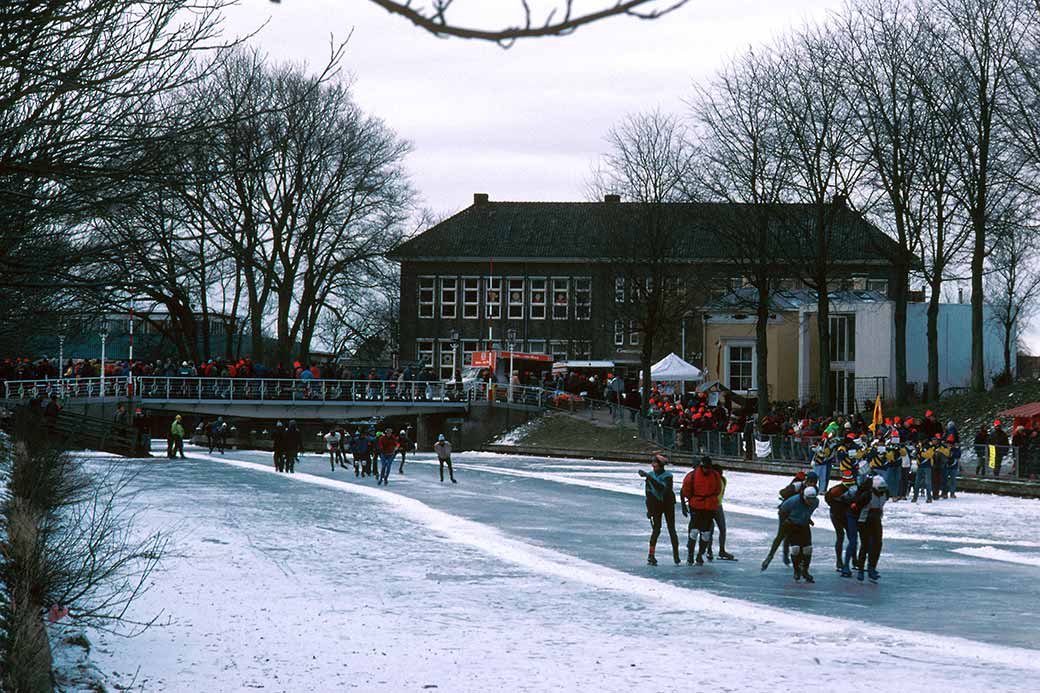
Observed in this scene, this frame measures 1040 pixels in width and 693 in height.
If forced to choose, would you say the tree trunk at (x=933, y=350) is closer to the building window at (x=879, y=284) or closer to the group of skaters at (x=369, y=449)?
the group of skaters at (x=369, y=449)

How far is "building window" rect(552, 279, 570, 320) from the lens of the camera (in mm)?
90812

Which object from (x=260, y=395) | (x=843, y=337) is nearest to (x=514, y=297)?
(x=843, y=337)

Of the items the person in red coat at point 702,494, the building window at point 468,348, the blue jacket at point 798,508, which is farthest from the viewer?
the building window at point 468,348

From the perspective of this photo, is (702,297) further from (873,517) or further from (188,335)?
(873,517)

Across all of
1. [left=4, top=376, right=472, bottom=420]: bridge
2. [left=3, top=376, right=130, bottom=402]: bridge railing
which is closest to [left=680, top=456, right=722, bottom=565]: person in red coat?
[left=3, top=376, right=130, bottom=402]: bridge railing

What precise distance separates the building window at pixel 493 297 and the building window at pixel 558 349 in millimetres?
3618

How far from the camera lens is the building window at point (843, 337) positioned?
66000mm

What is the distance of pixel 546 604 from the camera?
20.4 meters

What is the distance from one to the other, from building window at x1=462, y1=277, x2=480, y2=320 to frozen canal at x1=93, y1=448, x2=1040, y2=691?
2257 inches

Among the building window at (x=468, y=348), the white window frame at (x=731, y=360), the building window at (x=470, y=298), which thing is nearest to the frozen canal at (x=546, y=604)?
the white window frame at (x=731, y=360)

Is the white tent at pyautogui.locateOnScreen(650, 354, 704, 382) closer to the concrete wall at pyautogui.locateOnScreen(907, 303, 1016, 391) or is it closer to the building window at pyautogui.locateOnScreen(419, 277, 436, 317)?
the concrete wall at pyautogui.locateOnScreen(907, 303, 1016, 391)

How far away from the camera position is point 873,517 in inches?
896

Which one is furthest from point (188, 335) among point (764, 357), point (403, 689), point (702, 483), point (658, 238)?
point (403, 689)

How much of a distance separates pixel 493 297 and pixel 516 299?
142 centimetres
